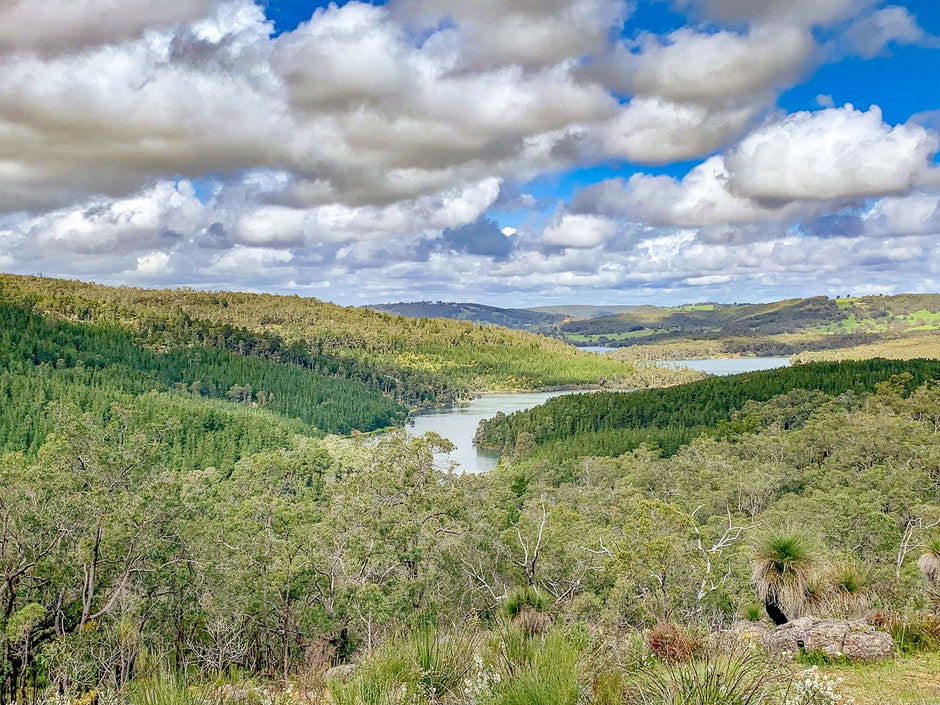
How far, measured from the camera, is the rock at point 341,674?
6.09 m

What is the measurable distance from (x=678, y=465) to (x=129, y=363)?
173391 millimetres

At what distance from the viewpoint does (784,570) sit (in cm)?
1138

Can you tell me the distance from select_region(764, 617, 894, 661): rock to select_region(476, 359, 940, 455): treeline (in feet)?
327

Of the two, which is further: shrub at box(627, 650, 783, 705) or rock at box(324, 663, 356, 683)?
rock at box(324, 663, 356, 683)

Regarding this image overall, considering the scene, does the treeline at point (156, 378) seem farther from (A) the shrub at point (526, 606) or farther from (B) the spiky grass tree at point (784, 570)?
(B) the spiky grass tree at point (784, 570)

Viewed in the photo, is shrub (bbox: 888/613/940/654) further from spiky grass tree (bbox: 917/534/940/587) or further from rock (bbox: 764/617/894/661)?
spiky grass tree (bbox: 917/534/940/587)

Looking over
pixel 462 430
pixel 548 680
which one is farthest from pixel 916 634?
pixel 462 430

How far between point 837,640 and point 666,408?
128 meters

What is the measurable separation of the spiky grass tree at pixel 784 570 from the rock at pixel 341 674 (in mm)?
7680

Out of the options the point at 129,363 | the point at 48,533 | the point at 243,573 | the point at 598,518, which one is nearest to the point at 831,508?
the point at 598,518

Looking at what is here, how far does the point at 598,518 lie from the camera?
4381 cm

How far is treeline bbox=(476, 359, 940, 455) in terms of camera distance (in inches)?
Result: 4626

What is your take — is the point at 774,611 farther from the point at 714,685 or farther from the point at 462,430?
the point at 462,430

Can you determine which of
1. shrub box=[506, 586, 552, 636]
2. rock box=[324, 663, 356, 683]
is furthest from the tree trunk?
rock box=[324, 663, 356, 683]
